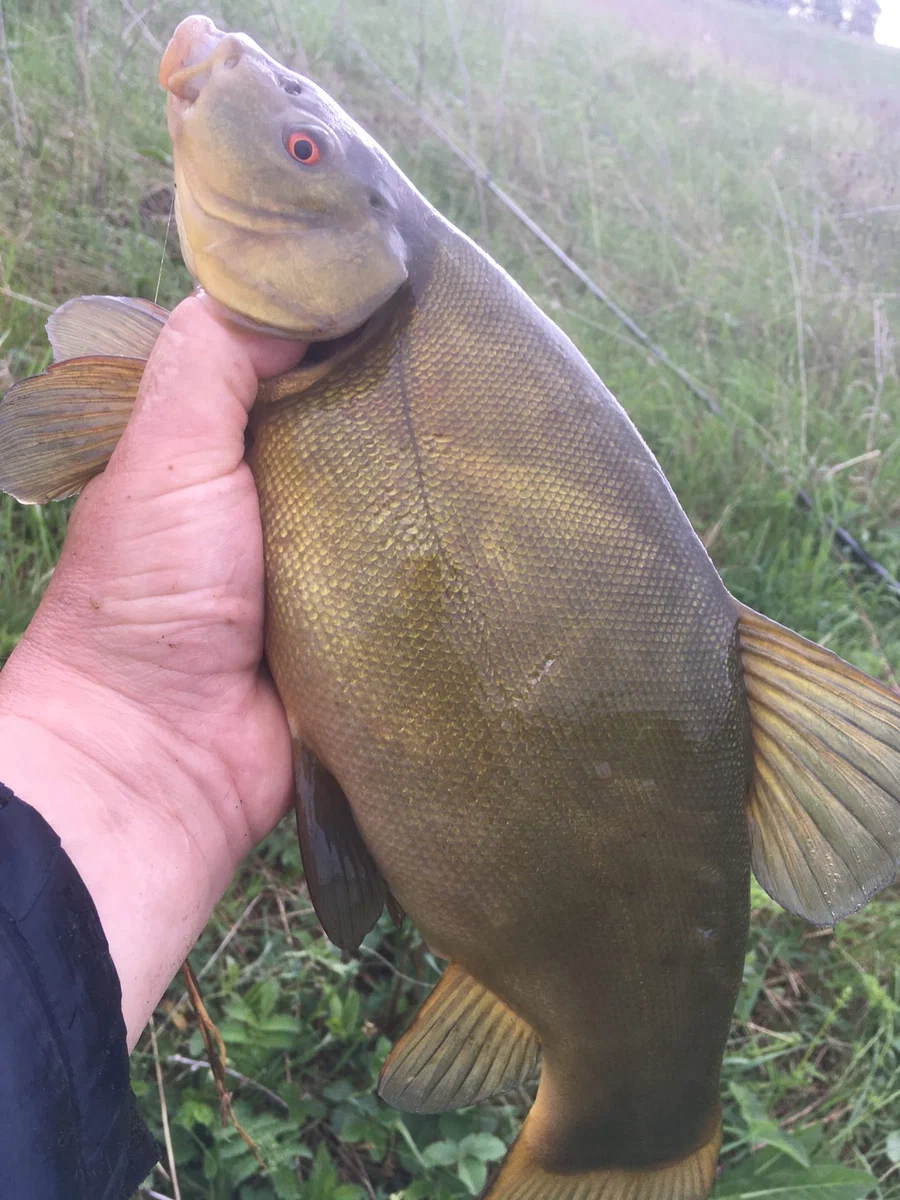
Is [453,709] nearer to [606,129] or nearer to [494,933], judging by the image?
Answer: [494,933]

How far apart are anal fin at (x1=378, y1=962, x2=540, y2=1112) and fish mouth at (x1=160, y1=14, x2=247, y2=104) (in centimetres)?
157

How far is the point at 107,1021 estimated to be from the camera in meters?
1.22

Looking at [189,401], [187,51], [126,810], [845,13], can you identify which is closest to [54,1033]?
[126,810]

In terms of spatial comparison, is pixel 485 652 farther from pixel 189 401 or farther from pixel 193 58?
pixel 193 58

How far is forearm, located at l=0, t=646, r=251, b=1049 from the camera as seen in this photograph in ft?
4.51

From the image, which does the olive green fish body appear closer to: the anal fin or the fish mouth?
the anal fin

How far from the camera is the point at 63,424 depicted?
5.02 feet

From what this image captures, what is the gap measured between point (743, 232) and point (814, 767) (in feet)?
18.2

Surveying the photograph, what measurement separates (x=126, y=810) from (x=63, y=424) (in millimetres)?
691

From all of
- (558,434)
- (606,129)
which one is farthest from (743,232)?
(558,434)

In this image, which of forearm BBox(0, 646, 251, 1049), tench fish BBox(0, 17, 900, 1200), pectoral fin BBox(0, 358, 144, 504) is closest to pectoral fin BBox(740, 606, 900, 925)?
tench fish BBox(0, 17, 900, 1200)

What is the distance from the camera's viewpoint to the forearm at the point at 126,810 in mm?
1374

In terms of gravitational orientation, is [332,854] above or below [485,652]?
below

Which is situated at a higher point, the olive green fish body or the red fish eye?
the red fish eye
